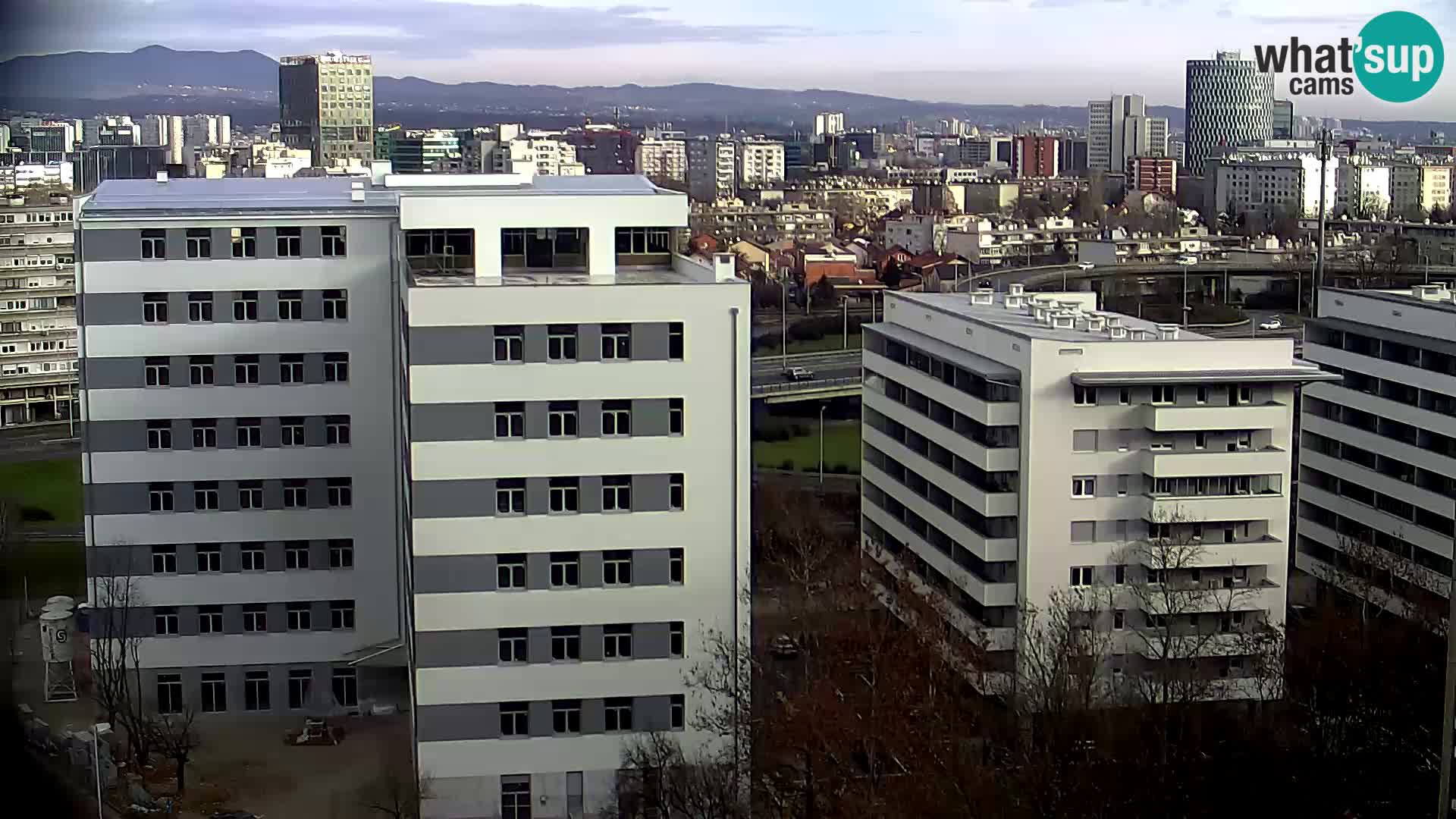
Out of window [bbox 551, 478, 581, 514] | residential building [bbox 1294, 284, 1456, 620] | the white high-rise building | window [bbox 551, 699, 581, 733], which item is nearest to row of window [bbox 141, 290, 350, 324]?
window [bbox 551, 478, 581, 514]

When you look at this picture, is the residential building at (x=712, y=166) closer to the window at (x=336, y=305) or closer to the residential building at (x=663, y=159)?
the residential building at (x=663, y=159)

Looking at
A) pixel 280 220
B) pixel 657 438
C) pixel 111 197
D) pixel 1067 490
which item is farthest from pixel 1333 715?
pixel 111 197

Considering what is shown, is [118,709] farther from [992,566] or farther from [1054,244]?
[1054,244]

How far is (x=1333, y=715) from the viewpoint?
4695 millimetres

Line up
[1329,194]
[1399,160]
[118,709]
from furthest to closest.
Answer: [1329,194], [1399,160], [118,709]

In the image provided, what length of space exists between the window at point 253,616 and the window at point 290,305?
863 mm

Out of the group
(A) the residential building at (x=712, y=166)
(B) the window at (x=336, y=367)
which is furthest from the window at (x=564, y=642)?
(A) the residential building at (x=712, y=166)

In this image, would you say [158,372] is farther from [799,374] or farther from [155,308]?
[799,374]

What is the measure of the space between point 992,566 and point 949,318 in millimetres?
1013

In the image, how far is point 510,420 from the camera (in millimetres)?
4371

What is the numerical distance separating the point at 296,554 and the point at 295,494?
18cm

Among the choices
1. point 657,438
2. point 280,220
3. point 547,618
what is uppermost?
point 280,220

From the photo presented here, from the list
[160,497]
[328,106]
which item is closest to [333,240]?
[160,497]

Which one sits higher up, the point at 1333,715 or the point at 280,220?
the point at 280,220
